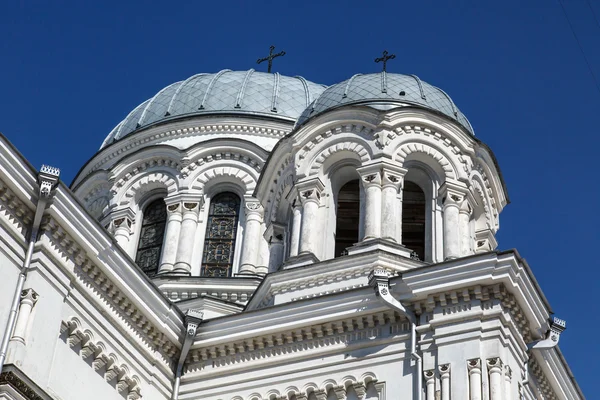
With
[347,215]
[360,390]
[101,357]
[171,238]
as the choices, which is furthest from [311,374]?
[171,238]

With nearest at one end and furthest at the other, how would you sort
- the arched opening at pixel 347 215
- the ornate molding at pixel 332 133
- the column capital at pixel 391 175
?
1. the column capital at pixel 391 175
2. the ornate molding at pixel 332 133
3. the arched opening at pixel 347 215

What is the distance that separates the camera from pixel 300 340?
15.1m

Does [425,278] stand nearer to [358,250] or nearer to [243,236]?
[358,250]

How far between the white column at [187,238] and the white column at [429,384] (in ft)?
26.8

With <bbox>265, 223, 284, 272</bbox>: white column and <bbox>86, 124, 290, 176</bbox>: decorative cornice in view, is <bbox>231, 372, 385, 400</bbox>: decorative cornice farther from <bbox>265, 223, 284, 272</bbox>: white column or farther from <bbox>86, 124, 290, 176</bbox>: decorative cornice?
<bbox>86, 124, 290, 176</bbox>: decorative cornice

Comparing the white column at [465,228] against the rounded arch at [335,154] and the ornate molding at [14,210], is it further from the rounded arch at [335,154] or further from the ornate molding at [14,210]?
the ornate molding at [14,210]

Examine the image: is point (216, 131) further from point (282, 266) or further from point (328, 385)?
point (328, 385)

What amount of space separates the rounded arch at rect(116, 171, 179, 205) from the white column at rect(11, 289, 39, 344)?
9945 millimetres

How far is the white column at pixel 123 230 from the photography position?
73.2 feet

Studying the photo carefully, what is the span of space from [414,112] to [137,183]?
6.74m

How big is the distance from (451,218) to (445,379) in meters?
4.69

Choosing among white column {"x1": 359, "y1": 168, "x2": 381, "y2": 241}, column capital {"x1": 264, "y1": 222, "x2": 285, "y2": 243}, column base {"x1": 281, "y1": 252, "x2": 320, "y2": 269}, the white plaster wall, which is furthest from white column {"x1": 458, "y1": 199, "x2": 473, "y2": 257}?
the white plaster wall

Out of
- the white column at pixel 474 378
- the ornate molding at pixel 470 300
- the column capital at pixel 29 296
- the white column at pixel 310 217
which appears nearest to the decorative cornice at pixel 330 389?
the ornate molding at pixel 470 300

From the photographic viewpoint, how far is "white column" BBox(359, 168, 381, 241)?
17.4 meters
